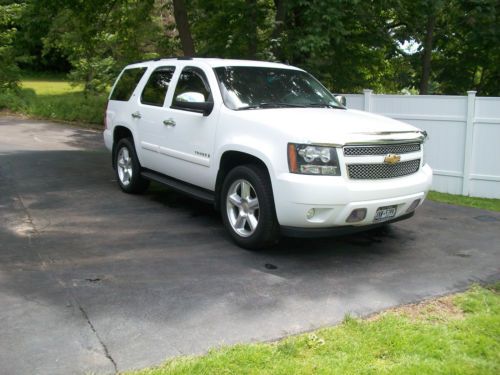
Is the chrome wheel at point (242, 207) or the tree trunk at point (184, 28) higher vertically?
the tree trunk at point (184, 28)

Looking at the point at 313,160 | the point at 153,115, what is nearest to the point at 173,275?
the point at 313,160

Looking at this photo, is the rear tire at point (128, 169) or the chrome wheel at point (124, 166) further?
the chrome wheel at point (124, 166)

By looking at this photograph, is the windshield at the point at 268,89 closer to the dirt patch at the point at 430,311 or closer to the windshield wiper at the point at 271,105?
the windshield wiper at the point at 271,105

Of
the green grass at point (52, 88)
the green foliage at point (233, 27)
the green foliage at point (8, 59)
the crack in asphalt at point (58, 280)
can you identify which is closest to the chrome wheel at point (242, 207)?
the crack in asphalt at point (58, 280)

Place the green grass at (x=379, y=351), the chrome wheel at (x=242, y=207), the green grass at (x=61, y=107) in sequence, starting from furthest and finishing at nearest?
the green grass at (x=61, y=107) < the chrome wheel at (x=242, y=207) < the green grass at (x=379, y=351)

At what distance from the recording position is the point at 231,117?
5883 mm

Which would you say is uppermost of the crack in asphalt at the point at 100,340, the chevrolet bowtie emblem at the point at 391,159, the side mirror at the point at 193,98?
the side mirror at the point at 193,98

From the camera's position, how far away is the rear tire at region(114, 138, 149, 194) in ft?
26.1

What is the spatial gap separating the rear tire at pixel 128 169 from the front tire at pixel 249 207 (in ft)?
8.00

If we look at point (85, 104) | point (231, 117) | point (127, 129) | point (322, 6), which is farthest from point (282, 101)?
point (85, 104)

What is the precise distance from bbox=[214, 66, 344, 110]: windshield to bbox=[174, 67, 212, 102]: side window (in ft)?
0.64

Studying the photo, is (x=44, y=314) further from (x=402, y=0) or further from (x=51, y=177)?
(x=402, y=0)

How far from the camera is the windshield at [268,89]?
618cm

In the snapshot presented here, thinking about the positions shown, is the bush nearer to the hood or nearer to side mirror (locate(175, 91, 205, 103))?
side mirror (locate(175, 91, 205, 103))
